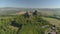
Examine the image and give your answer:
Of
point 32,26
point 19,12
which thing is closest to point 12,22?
point 19,12

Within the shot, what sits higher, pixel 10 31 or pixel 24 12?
pixel 24 12

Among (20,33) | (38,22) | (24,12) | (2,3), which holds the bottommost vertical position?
(20,33)

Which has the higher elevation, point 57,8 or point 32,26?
point 57,8

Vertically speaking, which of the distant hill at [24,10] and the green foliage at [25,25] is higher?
A: the distant hill at [24,10]

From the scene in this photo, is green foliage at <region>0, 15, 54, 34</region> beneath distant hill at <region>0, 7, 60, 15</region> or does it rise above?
beneath

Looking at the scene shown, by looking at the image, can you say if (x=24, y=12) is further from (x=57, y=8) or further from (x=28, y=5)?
(x=57, y=8)

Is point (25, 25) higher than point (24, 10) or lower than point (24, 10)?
lower

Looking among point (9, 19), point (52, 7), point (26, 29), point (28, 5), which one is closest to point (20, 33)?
point (26, 29)

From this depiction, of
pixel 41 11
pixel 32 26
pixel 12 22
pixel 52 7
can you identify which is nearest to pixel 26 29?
pixel 32 26

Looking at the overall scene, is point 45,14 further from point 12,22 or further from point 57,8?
point 12,22
